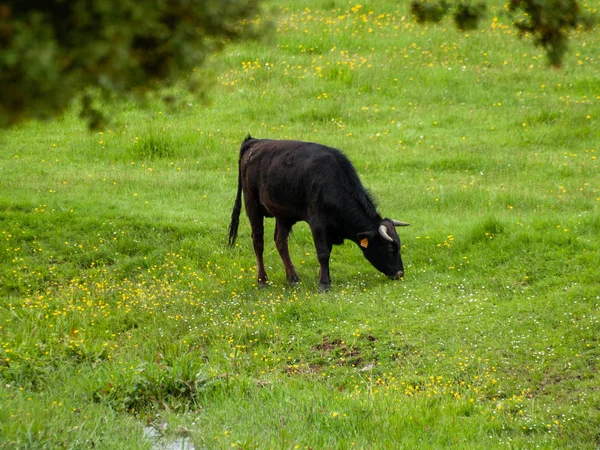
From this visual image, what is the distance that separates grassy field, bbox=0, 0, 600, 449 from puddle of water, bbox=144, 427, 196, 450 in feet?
0.24

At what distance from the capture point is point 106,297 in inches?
471

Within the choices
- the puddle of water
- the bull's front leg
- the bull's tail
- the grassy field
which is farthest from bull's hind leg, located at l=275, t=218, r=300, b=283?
the puddle of water

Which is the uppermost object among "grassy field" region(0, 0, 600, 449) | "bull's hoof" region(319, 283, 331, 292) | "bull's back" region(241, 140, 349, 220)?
"bull's back" region(241, 140, 349, 220)

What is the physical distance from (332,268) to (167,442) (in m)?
6.37

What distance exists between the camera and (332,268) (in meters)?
13.1

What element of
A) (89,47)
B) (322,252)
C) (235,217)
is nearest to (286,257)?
(322,252)

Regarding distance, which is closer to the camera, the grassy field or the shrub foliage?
the shrub foliage

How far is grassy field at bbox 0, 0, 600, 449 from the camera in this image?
298 inches

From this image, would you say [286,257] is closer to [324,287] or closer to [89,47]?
[324,287]

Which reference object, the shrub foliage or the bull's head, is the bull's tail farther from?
the shrub foliage

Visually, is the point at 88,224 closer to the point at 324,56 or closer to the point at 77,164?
the point at 77,164

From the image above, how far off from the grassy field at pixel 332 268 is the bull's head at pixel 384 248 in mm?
319

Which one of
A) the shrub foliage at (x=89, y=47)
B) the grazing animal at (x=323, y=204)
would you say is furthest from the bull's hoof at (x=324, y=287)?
the shrub foliage at (x=89, y=47)

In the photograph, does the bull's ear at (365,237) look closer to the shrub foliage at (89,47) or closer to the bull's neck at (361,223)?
the bull's neck at (361,223)
